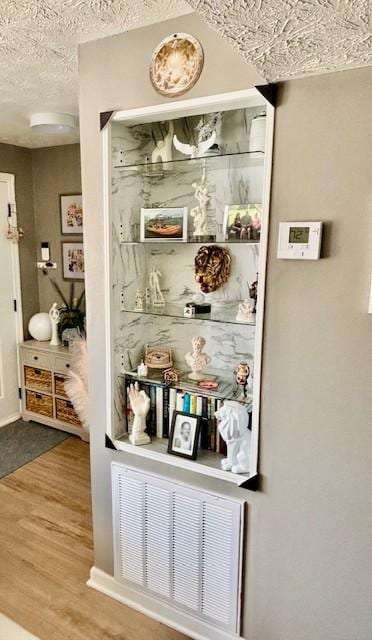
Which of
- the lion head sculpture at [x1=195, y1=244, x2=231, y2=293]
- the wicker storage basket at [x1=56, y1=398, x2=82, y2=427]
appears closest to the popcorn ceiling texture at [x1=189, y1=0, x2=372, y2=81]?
the lion head sculpture at [x1=195, y1=244, x2=231, y2=293]

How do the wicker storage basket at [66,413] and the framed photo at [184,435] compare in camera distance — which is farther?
the wicker storage basket at [66,413]

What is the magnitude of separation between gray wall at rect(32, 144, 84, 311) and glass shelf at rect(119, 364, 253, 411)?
2.07 meters

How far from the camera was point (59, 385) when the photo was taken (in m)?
3.60

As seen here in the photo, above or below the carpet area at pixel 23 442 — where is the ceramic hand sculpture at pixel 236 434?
above

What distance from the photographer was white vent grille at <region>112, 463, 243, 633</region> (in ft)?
5.48

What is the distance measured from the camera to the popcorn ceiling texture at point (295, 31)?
0.82 m

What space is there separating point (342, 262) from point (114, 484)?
137 cm

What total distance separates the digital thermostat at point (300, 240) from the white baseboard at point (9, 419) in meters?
3.34

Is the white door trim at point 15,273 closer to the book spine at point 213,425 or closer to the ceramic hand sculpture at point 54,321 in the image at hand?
the ceramic hand sculpture at point 54,321

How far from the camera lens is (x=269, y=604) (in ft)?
5.38

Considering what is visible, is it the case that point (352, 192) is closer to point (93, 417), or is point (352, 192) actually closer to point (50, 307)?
point (93, 417)

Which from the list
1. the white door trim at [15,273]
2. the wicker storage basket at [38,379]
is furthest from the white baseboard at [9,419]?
the wicker storage basket at [38,379]

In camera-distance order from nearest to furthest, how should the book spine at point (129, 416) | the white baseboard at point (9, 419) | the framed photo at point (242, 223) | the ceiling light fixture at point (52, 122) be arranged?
the framed photo at point (242, 223)
the book spine at point (129, 416)
the ceiling light fixture at point (52, 122)
the white baseboard at point (9, 419)

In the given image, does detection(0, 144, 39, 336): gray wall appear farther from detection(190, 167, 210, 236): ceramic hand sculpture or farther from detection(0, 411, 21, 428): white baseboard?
detection(190, 167, 210, 236): ceramic hand sculpture
